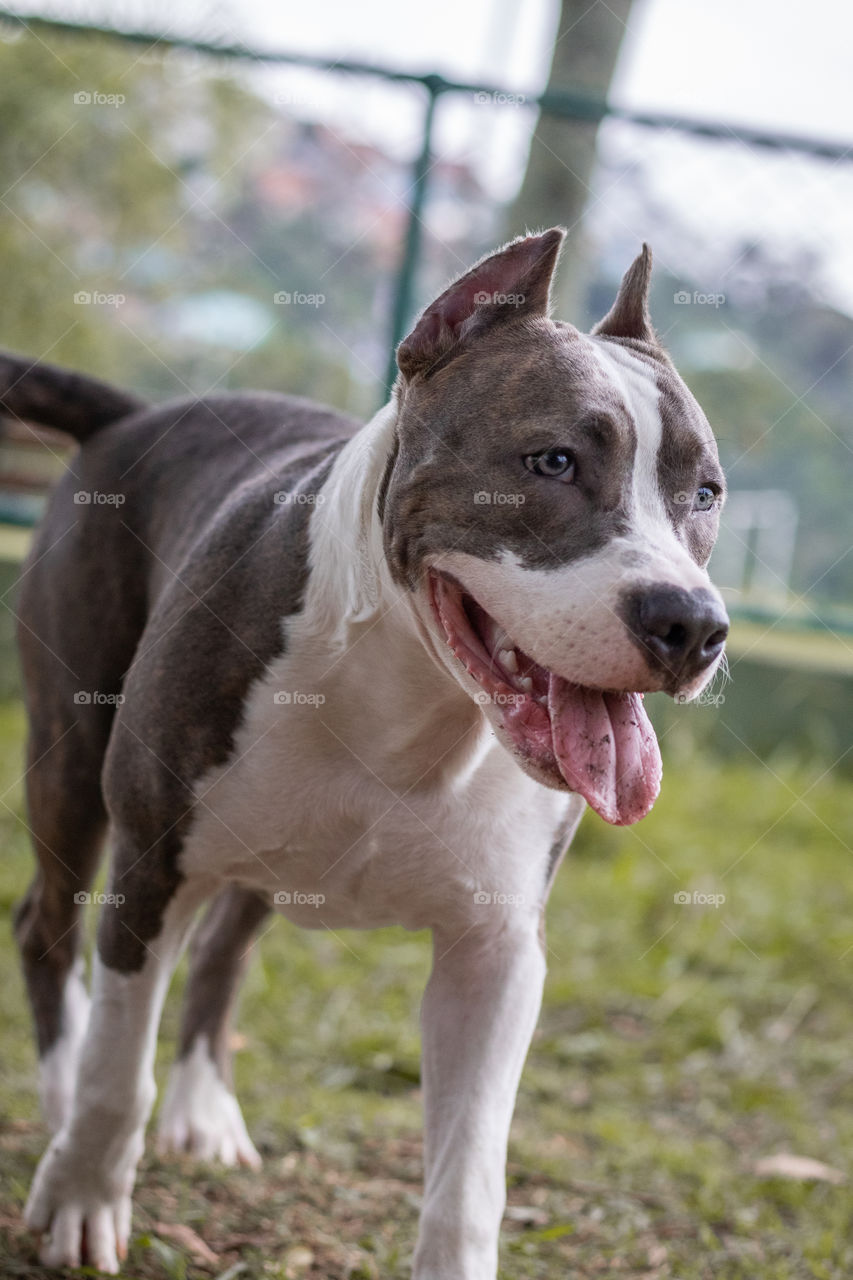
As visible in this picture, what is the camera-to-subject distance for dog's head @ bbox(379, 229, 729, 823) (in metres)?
2.09

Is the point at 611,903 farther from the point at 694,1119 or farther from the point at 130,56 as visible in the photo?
the point at 130,56

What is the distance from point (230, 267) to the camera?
6797mm
